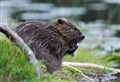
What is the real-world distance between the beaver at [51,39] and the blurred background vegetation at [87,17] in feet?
4.83

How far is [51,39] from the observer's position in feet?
22.4

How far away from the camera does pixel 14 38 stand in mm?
6113

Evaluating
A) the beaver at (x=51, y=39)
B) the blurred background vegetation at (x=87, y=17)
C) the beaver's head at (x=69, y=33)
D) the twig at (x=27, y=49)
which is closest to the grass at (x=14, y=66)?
the twig at (x=27, y=49)

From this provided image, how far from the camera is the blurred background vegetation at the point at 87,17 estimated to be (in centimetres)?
937

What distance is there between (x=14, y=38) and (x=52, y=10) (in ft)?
33.7

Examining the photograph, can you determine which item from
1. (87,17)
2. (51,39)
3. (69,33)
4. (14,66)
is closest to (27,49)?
(14,66)

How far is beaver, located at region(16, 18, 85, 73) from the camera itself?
6699 millimetres

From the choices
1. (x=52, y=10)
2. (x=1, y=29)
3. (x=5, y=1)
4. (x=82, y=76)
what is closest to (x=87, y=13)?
(x=52, y=10)

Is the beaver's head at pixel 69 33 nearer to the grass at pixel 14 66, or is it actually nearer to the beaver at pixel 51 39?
the beaver at pixel 51 39

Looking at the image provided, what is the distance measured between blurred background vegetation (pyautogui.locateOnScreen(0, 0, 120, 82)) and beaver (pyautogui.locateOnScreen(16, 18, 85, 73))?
4.83 ft

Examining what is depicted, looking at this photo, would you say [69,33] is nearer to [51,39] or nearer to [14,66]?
[51,39]

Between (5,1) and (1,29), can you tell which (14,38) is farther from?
(5,1)

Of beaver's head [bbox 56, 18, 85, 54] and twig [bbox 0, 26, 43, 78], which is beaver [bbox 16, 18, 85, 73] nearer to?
beaver's head [bbox 56, 18, 85, 54]

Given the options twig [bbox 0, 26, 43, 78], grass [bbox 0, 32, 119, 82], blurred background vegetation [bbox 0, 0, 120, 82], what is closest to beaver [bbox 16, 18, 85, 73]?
grass [bbox 0, 32, 119, 82]
